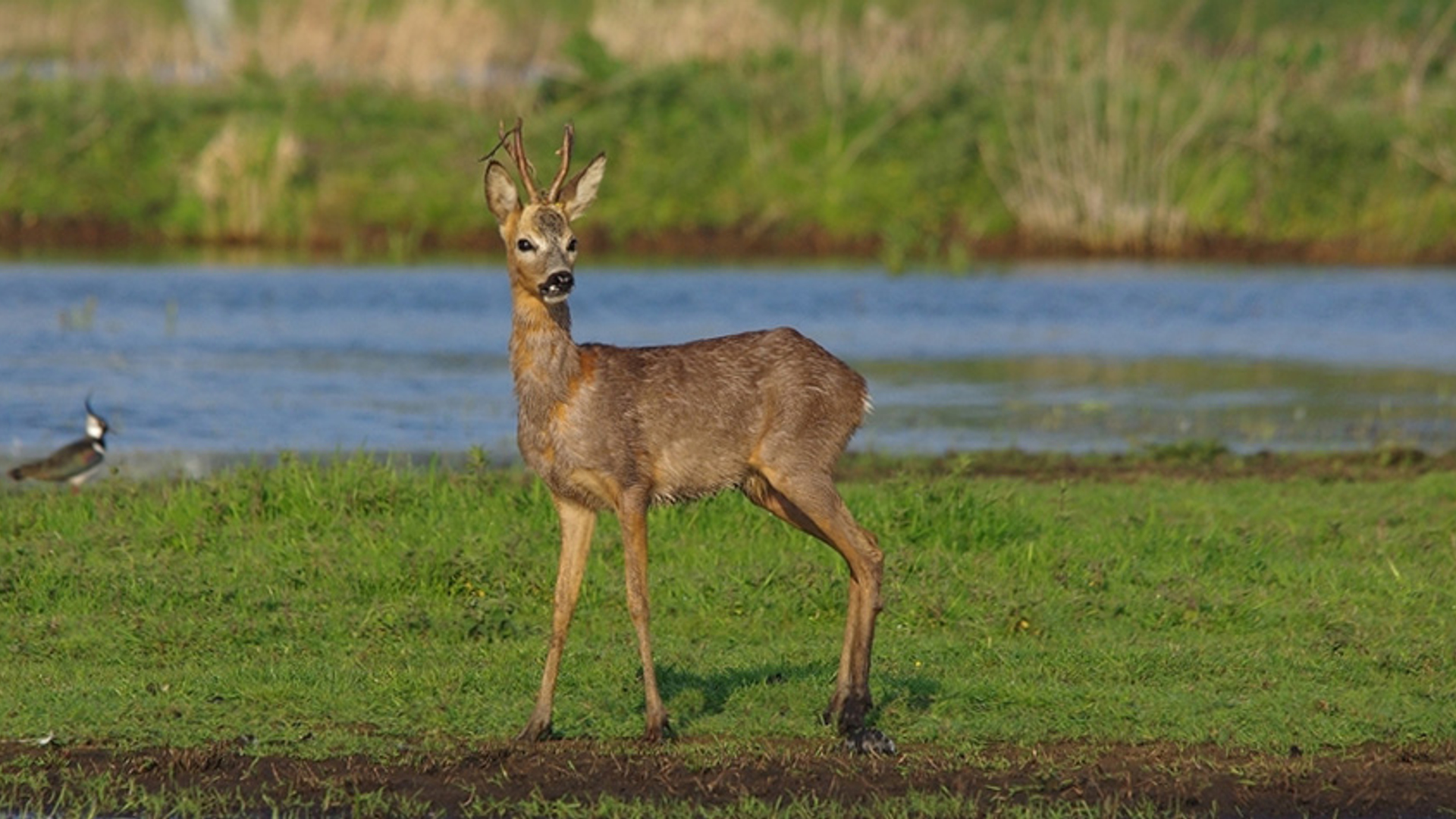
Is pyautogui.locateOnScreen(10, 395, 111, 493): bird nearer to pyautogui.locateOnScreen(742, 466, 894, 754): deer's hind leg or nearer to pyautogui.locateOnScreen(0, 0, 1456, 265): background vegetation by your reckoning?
pyautogui.locateOnScreen(742, 466, 894, 754): deer's hind leg

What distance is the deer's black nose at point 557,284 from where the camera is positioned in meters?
7.80

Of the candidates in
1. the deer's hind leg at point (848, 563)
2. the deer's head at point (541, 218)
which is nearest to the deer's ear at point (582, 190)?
the deer's head at point (541, 218)

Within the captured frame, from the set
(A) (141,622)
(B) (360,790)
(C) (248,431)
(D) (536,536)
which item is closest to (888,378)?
(C) (248,431)

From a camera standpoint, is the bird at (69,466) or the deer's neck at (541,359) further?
the bird at (69,466)

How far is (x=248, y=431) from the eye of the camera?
1639 centimetres

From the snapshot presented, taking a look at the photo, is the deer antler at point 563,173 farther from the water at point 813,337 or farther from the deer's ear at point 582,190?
the water at point 813,337

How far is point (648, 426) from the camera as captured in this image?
8.20 metres

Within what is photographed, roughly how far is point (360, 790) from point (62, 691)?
1.72 meters

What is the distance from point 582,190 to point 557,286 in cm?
52

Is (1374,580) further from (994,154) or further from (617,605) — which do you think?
(994,154)

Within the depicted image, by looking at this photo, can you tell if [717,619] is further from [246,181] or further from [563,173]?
[246,181]

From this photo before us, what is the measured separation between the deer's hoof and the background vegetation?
19748 millimetres

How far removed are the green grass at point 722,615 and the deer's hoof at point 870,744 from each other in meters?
0.26

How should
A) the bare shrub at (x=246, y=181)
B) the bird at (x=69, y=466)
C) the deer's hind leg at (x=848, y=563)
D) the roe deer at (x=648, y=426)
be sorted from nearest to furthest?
1. the roe deer at (x=648, y=426)
2. the deer's hind leg at (x=848, y=563)
3. the bird at (x=69, y=466)
4. the bare shrub at (x=246, y=181)
